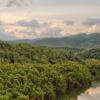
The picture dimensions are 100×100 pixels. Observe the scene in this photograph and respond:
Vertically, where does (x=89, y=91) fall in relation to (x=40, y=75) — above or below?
below

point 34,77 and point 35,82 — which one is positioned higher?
point 34,77

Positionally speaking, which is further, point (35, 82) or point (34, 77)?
point (34, 77)

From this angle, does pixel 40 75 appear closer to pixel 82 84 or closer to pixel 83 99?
pixel 83 99

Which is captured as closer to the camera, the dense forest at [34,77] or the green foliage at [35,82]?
the green foliage at [35,82]

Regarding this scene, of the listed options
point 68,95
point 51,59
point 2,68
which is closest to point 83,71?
point 68,95

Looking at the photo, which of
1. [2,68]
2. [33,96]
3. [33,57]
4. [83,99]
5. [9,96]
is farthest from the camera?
[33,57]

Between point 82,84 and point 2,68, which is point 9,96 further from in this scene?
point 82,84

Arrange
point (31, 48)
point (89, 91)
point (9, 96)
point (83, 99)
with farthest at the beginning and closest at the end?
point (31, 48), point (89, 91), point (83, 99), point (9, 96)

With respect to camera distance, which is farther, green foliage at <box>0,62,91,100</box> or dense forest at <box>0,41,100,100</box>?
dense forest at <box>0,41,100,100</box>

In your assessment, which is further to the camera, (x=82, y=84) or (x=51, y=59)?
(x=51, y=59)
